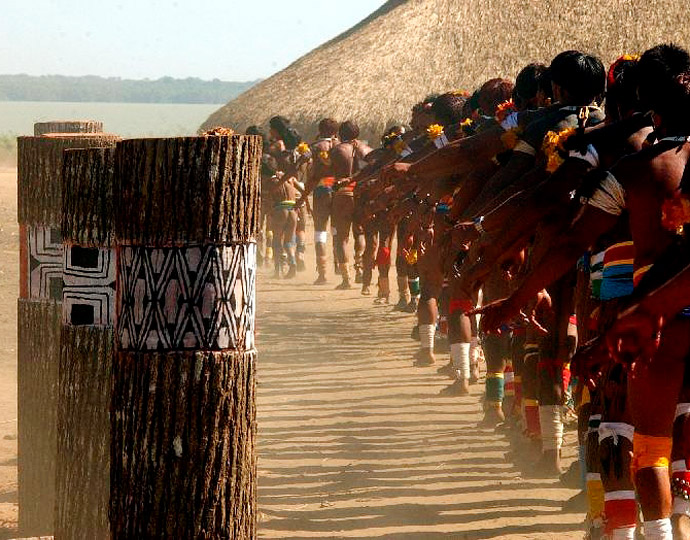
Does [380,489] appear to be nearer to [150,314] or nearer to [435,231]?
[435,231]

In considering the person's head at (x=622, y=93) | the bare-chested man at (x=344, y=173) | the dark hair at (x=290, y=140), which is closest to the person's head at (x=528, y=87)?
the person's head at (x=622, y=93)

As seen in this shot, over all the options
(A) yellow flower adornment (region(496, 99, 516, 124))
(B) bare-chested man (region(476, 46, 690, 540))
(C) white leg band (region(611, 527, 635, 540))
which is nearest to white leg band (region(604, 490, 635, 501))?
(C) white leg band (region(611, 527, 635, 540))

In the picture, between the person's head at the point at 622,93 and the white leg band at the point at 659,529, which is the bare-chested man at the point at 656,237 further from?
the person's head at the point at 622,93

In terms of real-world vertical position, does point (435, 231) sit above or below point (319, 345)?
above

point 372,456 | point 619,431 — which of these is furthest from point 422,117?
point 619,431

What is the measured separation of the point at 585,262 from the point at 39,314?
7.95ft

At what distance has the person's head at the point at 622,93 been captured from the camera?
18.2 feet

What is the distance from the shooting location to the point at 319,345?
13.5 m

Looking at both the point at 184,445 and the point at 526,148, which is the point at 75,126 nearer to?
the point at 526,148

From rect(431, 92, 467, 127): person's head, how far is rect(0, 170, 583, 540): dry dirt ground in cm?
206

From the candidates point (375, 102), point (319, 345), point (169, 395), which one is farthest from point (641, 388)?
point (375, 102)

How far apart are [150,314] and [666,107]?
213cm

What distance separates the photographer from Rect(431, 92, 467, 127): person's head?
11.1 metres

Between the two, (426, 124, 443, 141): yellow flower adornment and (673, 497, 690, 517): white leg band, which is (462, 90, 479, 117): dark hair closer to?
(426, 124, 443, 141): yellow flower adornment
